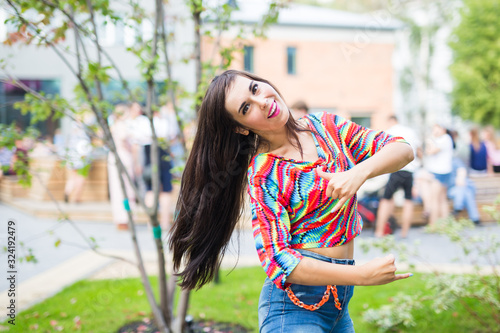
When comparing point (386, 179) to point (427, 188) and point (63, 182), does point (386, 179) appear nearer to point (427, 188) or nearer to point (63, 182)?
point (427, 188)

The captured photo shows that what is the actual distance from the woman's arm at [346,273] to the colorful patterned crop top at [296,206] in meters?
0.04

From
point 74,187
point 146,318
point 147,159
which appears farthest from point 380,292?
point 74,187

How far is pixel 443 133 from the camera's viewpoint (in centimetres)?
669

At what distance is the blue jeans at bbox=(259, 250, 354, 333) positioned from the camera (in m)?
1.43

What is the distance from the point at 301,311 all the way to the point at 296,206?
35 centimetres

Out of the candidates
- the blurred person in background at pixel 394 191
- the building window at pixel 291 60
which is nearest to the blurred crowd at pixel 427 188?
the blurred person in background at pixel 394 191

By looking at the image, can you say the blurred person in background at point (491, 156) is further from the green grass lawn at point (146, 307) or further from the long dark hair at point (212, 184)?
the long dark hair at point (212, 184)

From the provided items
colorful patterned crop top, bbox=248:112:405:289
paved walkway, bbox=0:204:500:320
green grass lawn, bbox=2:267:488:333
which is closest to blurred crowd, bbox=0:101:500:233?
paved walkway, bbox=0:204:500:320

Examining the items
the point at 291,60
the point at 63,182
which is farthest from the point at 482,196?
the point at 291,60

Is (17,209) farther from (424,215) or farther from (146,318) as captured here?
(424,215)

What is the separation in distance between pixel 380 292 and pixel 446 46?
21878mm

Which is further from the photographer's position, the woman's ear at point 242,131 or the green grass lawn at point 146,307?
the green grass lawn at point 146,307

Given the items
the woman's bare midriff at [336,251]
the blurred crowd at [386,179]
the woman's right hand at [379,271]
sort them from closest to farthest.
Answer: the woman's right hand at [379,271], the woman's bare midriff at [336,251], the blurred crowd at [386,179]

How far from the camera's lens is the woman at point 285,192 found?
4.31ft
